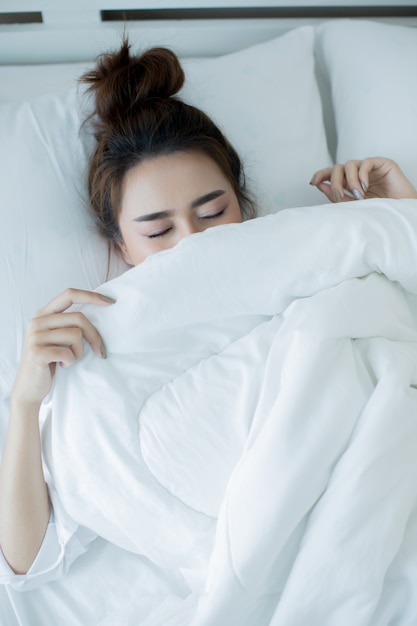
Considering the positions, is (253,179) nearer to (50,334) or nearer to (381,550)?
(50,334)

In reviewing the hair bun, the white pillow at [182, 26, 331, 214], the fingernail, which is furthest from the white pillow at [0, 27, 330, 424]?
the fingernail

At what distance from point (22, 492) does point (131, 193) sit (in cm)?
54

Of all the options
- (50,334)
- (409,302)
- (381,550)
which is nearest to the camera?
(381,550)

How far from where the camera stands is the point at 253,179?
1.35 meters

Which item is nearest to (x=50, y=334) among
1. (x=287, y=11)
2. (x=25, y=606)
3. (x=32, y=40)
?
(x=25, y=606)

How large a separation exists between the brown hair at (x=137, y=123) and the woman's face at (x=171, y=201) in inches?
1.0

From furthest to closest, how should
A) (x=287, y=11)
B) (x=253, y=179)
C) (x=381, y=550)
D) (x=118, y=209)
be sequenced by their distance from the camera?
(x=287, y=11)
(x=253, y=179)
(x=118, y=209)
(x=381, y=550)

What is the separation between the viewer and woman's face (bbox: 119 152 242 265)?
3.59ft

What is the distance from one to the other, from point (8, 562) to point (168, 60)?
0.92 m

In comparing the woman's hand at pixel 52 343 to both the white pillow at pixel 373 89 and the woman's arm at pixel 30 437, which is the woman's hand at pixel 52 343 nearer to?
the woman's arm at pixel 30 437

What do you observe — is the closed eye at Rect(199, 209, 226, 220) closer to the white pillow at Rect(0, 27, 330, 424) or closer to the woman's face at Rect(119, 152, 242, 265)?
the woman's face at Rect(119, 152, 242, 265)

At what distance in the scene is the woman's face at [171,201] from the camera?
1095mm

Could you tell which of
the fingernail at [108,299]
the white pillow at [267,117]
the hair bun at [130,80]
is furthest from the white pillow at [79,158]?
the fingernail at [108,299]

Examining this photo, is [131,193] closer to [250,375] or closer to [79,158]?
[79,158]
